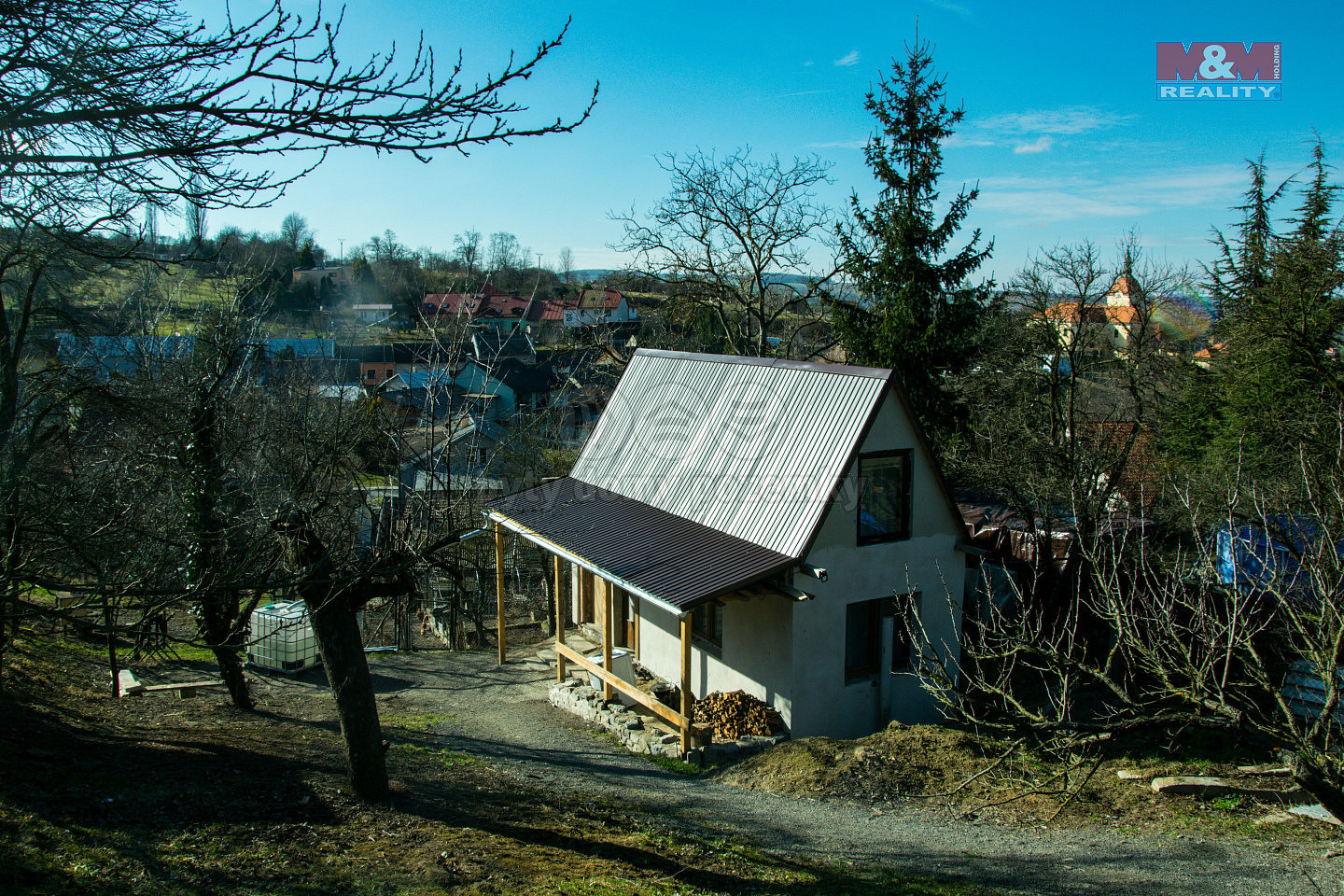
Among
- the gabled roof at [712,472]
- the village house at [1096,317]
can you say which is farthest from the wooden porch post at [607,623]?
the village house at [1096,317]

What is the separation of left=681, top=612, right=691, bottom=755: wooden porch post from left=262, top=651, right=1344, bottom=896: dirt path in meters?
0.59

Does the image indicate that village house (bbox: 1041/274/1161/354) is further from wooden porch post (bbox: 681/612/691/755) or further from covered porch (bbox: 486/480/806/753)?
wooden porch post (bbox: 681/612/691/755)

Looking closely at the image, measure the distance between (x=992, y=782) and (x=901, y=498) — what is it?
4632 millimetres

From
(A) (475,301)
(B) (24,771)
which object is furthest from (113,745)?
(A) (475,301)

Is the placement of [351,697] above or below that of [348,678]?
below

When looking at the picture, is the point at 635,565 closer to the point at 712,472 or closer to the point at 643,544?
the point at 643,544

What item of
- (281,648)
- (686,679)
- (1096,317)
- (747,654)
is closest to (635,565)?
(686,679)

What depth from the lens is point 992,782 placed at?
11.0 m

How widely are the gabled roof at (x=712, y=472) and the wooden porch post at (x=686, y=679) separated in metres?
0.53

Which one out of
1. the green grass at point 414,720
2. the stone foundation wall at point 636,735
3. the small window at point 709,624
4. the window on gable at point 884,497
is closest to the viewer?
the stone foundation wall at point 636,735

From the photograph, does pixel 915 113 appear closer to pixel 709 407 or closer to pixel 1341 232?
pixel 1341 232

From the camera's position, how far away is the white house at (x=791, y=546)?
12.4m

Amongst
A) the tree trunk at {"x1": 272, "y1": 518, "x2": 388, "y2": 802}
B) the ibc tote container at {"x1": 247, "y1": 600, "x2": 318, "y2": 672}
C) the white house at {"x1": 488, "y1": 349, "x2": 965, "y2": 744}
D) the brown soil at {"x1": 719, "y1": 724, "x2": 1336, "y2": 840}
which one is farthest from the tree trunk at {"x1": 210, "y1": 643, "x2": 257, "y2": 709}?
the brown soil at {"x1": 719, "y1": 724, "x2": 1336, "y2": 840}

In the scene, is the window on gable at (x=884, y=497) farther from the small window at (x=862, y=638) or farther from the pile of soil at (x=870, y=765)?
the pile of soil at (x=870, y=765)
